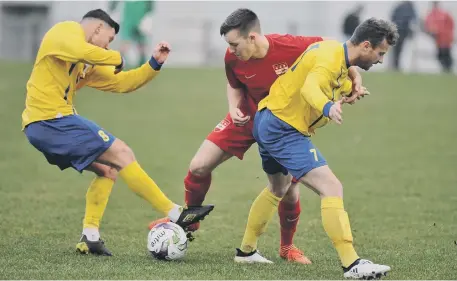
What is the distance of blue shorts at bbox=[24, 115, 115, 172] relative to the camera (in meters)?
8.26

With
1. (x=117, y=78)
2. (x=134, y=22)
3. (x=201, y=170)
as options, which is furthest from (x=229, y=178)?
(x=134, y=22)

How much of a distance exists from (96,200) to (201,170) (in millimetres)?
946

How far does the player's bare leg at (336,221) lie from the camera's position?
7270mm

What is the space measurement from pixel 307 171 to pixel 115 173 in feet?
6.59

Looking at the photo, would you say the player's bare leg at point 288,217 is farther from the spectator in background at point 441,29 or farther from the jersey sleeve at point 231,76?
the spectator in background at point 441,29

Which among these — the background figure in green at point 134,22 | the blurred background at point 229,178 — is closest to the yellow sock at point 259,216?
the blurred background at point 229,178

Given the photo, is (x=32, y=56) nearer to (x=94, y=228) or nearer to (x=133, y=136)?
(x=133, y=136)

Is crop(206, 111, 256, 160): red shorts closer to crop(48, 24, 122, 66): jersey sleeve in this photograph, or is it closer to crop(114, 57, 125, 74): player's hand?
crop(114, 57, 125, 74): player's hand

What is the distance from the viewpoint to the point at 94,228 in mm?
8633

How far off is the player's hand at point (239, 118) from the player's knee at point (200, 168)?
0.75m

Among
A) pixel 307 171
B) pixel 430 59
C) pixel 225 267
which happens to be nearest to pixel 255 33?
pixel 307 171

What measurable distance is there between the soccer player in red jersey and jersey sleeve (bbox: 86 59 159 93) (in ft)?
2.40

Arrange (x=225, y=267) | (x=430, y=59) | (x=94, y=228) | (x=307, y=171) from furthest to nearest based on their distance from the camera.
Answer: (x=430, y=59) → (x=94, y=228) → (x=225, y=267) → (x=307, y=171)

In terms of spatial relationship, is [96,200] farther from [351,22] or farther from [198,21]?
[198,21]
